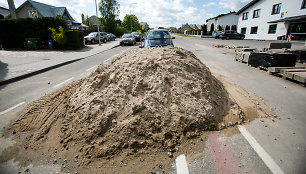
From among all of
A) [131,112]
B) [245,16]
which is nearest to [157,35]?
[131,112]

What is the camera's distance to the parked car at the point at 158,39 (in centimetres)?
905

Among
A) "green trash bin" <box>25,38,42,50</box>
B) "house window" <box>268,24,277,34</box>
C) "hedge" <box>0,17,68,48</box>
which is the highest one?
"house window" <box>268,24,277,34</box>

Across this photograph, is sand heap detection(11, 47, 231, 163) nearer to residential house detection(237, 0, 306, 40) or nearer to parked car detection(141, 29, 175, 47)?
parked car detection(141, 29, 175, 47)

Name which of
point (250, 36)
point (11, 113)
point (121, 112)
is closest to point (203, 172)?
point (121, 112)

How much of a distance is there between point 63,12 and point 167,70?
43.5m

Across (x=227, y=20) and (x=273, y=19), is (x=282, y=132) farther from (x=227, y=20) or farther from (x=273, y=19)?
(x=227, y=20)

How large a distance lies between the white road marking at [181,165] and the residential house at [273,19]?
90.5 feet

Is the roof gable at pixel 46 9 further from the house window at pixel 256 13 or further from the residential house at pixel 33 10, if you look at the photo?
the house window at pixel 256 13

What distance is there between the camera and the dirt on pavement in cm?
264

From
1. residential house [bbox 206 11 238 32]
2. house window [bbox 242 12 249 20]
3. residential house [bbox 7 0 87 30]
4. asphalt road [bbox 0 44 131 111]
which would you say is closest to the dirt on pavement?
asphalt road [bbox 0 44 131 111]

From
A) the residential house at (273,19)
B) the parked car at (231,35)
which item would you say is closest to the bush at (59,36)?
the parked car at (231,35)

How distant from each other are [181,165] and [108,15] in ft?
172

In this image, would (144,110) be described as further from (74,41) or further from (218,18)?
(218,18)

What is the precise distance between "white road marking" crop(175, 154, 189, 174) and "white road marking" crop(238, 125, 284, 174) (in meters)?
1.24
